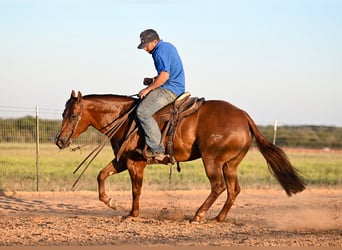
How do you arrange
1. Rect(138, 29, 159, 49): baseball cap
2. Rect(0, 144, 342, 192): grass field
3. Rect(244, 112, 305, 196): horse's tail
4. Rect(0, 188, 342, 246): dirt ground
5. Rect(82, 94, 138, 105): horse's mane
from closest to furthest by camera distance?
1. Rect(0, 188, 342, 246): dirt ground
2. Rect(138, 29, 159, 49): baseball cap
3. Rect(244, 112, 305, 196): horse's tail
4. Rect(82, 94, 138, 105): horse's mane
5. Rect(0, 144, 342, 192): grass field

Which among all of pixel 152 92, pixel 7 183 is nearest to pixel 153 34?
pixel 152 92

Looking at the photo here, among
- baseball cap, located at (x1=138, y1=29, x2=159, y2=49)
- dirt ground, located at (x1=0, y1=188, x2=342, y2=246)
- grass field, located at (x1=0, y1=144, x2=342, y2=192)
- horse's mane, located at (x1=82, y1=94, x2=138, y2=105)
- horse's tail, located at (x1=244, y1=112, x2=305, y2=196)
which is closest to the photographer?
dirt ground, located at (x1=0, y1=188, x2=342, y2=246)

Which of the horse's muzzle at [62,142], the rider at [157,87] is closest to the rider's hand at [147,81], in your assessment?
the rider at [157,87]

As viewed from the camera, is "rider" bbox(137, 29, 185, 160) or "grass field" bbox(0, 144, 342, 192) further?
"grass field" bbox(0, 144, 342, 192)

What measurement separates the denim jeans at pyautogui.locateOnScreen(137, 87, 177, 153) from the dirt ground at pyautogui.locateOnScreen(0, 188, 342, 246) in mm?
1275

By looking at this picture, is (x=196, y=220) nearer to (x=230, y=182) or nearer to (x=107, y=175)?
(x=230, y=182)

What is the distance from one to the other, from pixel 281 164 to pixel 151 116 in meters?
2.33

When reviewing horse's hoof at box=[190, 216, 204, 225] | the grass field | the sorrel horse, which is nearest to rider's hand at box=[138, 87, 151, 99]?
the sorrel horse

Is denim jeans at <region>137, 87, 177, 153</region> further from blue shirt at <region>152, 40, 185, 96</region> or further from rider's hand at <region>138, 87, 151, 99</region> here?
blue shirt at <region>152, 40, 185, 96</region>

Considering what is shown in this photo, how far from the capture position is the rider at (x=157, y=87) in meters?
11.1

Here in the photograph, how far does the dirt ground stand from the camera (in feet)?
29.8

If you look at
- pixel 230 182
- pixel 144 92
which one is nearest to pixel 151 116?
pixel 144 92

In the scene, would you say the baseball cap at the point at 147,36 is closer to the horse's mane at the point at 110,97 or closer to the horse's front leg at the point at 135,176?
the horse's mane at the point at 110,97

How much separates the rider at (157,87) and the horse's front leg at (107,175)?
73cm
